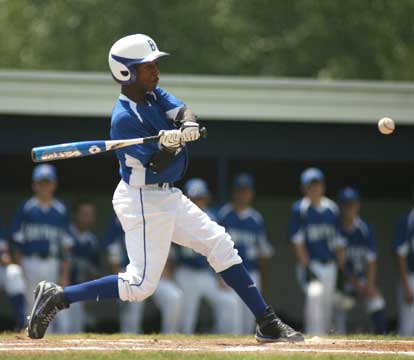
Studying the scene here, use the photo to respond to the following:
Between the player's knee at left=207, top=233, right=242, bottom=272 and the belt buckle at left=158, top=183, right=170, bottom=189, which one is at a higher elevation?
the belt buckle at left=158, top=183, right=170, bottom=189

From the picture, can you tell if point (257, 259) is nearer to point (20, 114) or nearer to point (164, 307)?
point (164, 307)

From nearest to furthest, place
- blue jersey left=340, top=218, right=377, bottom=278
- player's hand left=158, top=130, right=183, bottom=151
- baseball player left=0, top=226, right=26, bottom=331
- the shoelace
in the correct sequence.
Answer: player's hand left=158, top=130, right=183, bottom=151 < the shoelace < baseball player left=0, top=226, right=26, bottom=331 < blue jersey left=340, top=218, right=377, bottom=278

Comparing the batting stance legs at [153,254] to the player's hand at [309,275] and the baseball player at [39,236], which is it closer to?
the baseball player at [39,236]

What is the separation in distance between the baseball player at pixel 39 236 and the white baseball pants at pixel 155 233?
4266mm

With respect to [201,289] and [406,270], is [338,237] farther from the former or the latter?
[201,289]

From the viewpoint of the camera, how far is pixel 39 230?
33.9 ft

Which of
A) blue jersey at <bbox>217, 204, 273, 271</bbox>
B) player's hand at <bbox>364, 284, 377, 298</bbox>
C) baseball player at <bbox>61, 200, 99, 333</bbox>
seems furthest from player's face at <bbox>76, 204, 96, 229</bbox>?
player's hand at <bbox>364, 284, 377, 298</bbox>

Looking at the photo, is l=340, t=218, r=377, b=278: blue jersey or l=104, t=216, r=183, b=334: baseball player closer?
l=104, t=216, r=183, b=334: baseball player

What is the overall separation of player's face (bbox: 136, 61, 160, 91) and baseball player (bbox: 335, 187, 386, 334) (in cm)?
513

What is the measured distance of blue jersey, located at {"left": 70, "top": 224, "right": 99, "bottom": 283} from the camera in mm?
11273

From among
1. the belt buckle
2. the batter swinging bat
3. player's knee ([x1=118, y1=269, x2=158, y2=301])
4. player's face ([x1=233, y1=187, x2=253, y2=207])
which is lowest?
player's knee ([x1=118, y1=269, x2=158, y2=301])

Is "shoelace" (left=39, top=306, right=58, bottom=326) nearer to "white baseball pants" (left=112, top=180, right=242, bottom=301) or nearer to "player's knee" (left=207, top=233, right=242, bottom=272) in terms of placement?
"white baseball pants" (left=112, top=180, right=242, bottom=301)

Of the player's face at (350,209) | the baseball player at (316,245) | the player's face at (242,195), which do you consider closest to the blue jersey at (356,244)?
the player's face at (350,209)

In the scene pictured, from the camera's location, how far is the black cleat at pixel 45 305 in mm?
6172
